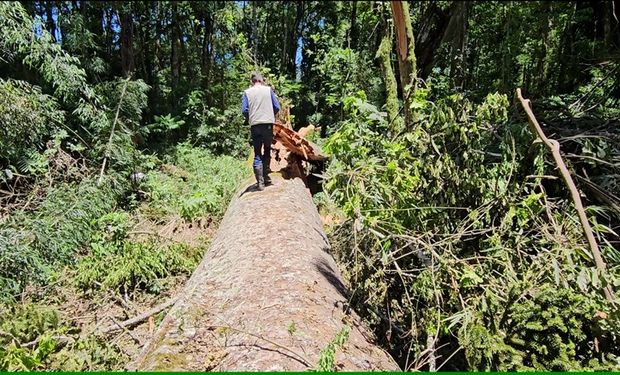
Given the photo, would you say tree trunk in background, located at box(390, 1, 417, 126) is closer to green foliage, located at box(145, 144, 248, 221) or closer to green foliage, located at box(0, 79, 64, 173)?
green foliage, located at box(145, 144, 248, 221)

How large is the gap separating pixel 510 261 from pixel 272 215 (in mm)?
2610

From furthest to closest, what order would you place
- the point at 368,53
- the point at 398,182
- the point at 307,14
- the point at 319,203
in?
the point at 307,14 → the point at 368,53 → the point at 319,203 → the point at 398,182

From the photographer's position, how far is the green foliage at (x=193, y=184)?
739cm

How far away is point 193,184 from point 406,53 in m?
5.97

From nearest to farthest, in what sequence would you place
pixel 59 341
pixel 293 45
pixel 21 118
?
1. pixel 59 341
2. pixel 21 118
3. pixel 293 45

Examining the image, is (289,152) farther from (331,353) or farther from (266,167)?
(331,353)

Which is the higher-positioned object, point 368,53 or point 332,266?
point 368,53

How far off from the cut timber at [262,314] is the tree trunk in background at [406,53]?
1640 mm

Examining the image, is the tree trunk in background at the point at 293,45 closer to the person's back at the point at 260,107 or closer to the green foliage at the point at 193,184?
the green foliage at the point at 193,184

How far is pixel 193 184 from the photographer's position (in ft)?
30.1

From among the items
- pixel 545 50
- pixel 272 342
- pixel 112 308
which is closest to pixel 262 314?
pixel 272 342

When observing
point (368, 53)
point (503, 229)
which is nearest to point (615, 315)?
point (503, 229)

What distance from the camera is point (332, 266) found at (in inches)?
169

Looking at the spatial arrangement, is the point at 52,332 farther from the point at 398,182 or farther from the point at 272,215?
the point at 398,182
